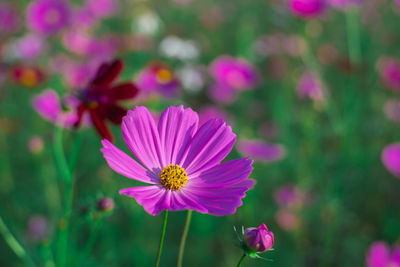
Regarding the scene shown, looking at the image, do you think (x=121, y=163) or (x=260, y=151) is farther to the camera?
(x=260, y=151)

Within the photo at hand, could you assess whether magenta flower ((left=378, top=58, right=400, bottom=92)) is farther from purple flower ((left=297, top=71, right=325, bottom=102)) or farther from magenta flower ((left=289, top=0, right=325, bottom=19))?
magenta flower ((left=289, top=0, right=325, bottom=19))

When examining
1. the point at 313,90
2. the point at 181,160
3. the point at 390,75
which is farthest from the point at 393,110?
the point at 181,160

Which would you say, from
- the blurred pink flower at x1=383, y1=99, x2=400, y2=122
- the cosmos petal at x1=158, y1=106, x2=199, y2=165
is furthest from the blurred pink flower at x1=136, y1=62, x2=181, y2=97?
the blurred pink flower at x1=383, y1=99, x2=400, y2=122

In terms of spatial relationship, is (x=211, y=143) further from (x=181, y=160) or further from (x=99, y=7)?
(x=99, y=7)

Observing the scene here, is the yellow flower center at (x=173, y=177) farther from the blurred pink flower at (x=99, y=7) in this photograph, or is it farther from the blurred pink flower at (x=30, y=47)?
the blurred pink flower at (x=99, y=7)

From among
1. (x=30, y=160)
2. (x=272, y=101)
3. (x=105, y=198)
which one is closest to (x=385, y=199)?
(x=272, y=101)

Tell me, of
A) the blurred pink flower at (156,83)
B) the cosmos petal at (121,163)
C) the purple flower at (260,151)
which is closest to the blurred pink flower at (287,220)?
the purple flower at (260,151)
